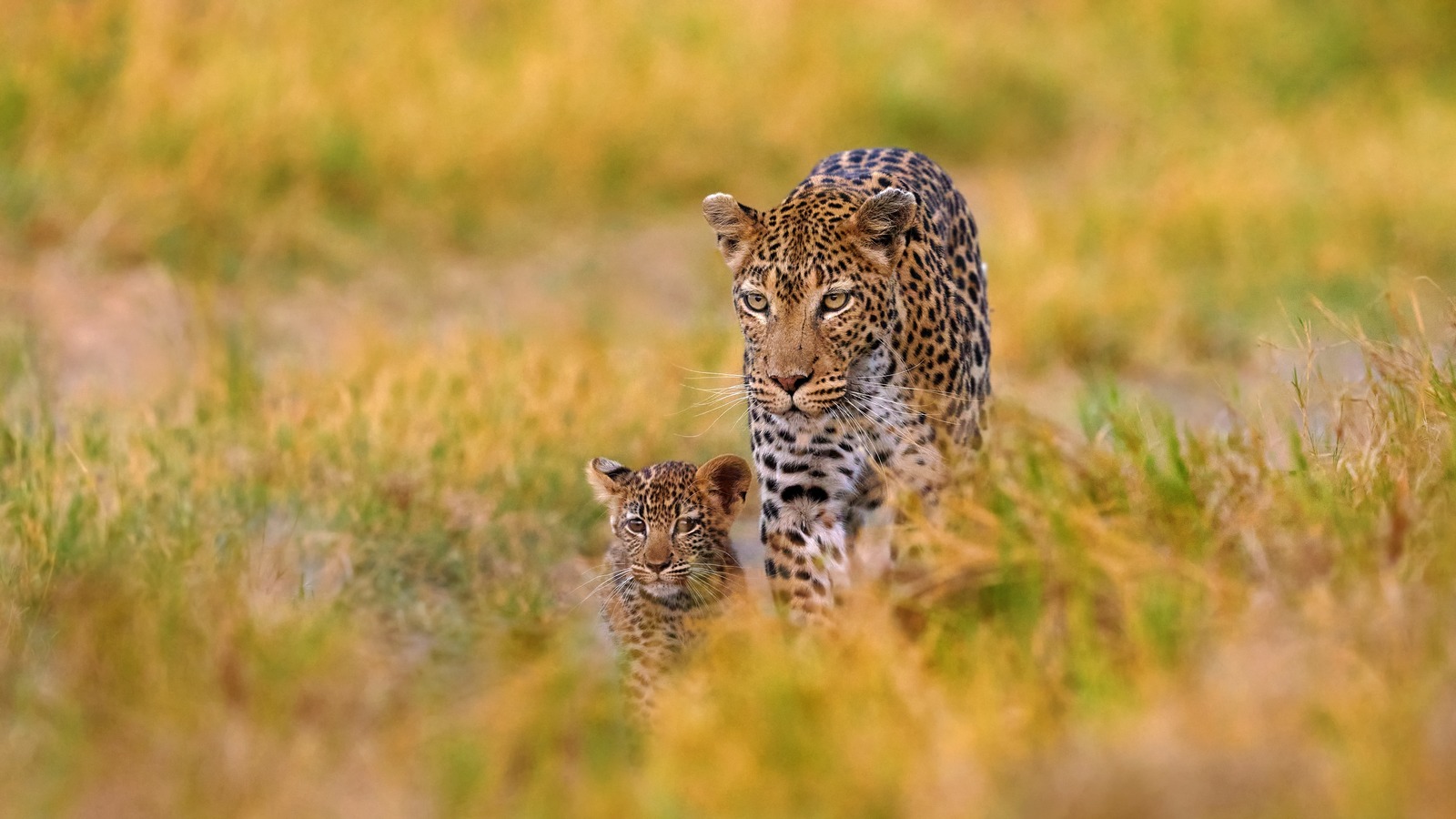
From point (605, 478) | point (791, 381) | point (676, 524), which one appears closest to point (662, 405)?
point (605, 478)

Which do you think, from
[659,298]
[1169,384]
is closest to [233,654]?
[1169,384]

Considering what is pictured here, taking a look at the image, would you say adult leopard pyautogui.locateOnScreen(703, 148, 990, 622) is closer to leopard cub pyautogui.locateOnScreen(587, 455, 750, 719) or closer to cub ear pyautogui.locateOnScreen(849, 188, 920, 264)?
cub ear pyautogui.locateOnScreen(849, 188, 920, 264)

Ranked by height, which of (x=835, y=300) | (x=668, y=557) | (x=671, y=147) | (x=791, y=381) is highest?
(x=671, y=147)

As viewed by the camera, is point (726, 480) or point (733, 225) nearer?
point (733, 225)

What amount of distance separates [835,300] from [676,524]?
2.55 feet

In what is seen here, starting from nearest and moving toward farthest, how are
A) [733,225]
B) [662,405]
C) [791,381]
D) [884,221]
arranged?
[791,381], [884,221], [733,225], [662,405]

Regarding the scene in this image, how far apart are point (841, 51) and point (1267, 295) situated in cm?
456

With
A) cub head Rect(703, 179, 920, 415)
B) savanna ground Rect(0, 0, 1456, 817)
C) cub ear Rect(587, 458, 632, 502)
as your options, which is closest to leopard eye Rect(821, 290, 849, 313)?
cub head Rect(703, 179, 920, 415)

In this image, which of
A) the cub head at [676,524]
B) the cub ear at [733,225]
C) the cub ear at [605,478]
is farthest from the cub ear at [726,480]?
the cub ear at [733,225]

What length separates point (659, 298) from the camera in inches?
413

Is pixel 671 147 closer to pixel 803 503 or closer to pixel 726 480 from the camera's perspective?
pixel 726 480

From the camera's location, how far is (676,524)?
17.7 ft

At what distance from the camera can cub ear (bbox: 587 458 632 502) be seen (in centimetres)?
573

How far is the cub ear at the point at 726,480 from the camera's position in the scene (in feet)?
18.2
